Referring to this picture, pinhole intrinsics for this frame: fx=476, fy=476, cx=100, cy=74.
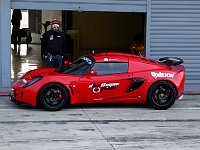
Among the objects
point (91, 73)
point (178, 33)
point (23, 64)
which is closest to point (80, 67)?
point (91, 73)

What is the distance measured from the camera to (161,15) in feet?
41.5

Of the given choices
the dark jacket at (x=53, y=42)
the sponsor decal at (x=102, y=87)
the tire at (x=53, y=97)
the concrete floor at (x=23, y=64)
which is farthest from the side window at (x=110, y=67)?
the concrete floor at (x=23, y=64)

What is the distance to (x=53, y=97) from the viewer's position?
31.4 ft

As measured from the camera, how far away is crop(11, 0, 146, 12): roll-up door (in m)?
12.1

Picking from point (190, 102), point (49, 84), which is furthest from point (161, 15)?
point (49, 84)

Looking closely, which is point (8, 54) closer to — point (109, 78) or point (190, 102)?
point (109, 78)

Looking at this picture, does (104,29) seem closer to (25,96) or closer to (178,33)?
(178,33)

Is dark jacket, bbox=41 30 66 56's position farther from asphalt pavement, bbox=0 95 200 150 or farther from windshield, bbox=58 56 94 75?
asphalt pavement, bbox=0 95 200 150

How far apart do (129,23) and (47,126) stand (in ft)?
60.4

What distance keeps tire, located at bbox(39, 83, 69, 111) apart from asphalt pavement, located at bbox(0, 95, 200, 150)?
137mm

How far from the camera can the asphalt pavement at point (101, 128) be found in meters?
7.01

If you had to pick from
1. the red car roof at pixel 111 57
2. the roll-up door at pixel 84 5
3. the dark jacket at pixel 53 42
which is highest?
the roll-up door at pixel 84 5

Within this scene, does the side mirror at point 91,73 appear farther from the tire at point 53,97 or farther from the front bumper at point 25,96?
the front bumper at point 25,96

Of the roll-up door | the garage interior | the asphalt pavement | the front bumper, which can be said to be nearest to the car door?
the asphalt pavement
